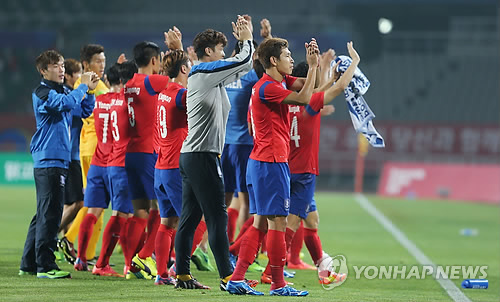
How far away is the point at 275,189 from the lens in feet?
25.1

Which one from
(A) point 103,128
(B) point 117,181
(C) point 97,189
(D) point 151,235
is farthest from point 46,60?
(D) point 151,235

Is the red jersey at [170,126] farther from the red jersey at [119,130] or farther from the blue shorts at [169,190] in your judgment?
the red jersey at [119,130]

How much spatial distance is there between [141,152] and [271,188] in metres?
1.86

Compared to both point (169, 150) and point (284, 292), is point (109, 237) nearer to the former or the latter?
point (169, 150)

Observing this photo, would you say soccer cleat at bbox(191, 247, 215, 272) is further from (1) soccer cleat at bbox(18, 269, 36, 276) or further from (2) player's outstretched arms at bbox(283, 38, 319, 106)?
(2) player's outstretched arms at bbox(283, 38, 319, 106)

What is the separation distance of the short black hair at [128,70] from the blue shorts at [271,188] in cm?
218

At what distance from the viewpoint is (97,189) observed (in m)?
9.72

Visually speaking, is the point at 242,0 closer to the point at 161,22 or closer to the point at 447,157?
the point at 161,22

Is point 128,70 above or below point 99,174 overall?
above

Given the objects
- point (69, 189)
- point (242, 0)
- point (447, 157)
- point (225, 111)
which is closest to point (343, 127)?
point (447, 157)

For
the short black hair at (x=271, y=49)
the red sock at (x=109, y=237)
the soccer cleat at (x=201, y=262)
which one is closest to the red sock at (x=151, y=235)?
the red sock at (x=109, y=237)

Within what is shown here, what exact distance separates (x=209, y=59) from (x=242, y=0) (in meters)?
36.0

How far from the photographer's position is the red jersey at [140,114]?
8.89 metres

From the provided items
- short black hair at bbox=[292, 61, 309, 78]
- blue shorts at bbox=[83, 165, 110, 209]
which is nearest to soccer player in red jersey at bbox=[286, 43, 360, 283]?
short black hair at bbox=[292, 61, 309, 78]
